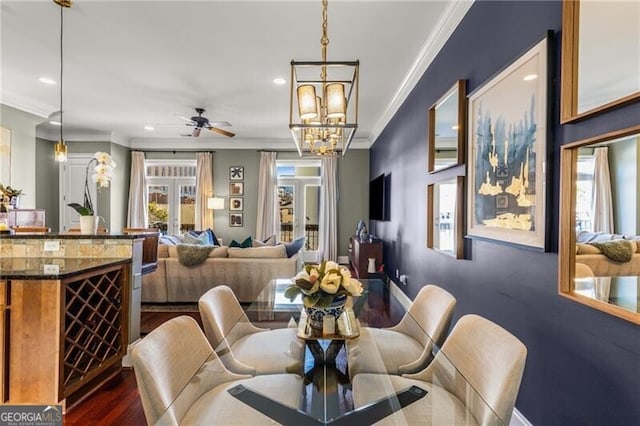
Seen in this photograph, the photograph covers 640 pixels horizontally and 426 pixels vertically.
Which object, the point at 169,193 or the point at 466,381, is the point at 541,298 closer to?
the point at 466,381

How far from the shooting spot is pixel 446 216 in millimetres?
2922

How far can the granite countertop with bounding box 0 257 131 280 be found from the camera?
6.51 ft

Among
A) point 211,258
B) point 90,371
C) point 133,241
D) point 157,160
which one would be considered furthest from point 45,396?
point 157,160

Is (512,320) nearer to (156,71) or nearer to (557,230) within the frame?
(557,230)

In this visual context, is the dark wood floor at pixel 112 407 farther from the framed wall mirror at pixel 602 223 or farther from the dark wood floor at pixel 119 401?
the framed wall mirror at pixel 602 223

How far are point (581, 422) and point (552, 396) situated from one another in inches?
7.3

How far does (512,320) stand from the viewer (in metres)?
1.91

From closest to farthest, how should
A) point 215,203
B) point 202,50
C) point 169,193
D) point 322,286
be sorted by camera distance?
point 322,286 → point 202,50 → point 215,203 → point 169,193

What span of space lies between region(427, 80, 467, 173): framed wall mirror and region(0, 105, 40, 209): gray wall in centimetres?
581

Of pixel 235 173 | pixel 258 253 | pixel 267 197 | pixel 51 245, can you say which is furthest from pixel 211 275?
pixel 235 173

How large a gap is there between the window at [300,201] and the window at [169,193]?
2229mm

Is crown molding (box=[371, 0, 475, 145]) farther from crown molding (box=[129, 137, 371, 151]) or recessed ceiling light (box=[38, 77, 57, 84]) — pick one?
recessed ceiling light (box=[38, 77, 57, 84])

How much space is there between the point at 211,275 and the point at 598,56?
4194 mm

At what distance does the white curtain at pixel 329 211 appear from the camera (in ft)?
25.9
